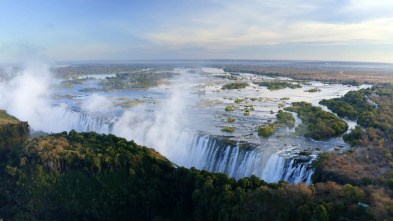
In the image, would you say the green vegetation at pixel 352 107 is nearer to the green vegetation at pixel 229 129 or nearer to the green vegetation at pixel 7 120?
the green vegetation at pixel 229 129

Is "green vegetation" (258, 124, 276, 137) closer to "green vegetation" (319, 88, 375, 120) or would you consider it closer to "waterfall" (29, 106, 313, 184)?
"waterfall" (29, 106, 313, 184)

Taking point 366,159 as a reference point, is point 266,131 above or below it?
above

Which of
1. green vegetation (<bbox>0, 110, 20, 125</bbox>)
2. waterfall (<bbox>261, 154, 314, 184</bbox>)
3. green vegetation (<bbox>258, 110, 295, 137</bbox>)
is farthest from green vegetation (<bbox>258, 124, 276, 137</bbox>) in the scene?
green vegetation (<bbox>0, 110, 20, 125</bbox>)

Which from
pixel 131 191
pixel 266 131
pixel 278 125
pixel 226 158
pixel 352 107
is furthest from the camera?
pixel 352 107

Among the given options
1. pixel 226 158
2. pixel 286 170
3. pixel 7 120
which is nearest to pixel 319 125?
pixel 286 170

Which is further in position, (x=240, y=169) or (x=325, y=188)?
(x=240, y=169)

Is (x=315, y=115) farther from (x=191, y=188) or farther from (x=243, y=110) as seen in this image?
(x=191, y=188)

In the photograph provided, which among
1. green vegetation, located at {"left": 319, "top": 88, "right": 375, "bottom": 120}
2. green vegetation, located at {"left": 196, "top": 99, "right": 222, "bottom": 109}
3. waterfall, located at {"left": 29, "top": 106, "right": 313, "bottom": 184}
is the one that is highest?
green vegetation, located at {"left": 319, "top": 88, "right": 375, "bottom": 120}

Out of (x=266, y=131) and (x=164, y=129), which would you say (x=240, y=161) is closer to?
(x=266, y=131)

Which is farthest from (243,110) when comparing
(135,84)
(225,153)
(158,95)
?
(135,84)

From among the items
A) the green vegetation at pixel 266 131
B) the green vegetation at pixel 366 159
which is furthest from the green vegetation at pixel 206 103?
the green vegetation at pixel 366 159

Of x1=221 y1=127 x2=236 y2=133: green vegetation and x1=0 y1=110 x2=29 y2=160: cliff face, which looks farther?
x1=221 y1=127 x2=236 y2=133: green vegetation
